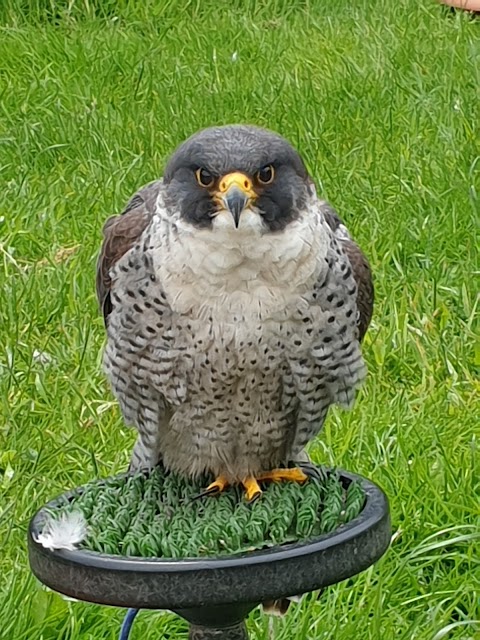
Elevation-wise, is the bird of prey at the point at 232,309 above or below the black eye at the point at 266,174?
below

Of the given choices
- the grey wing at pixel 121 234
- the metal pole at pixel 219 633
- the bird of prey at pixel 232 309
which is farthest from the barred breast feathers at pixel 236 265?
the metal pole at pixel 219 633

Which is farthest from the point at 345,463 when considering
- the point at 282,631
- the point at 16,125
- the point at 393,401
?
the point at 16,125

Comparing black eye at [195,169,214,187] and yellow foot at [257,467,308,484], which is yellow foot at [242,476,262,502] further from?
black eye at [195,169,214,187]

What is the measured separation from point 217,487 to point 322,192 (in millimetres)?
2345

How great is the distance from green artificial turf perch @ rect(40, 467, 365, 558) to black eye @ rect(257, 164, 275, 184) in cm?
51

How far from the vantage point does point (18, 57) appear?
612cm

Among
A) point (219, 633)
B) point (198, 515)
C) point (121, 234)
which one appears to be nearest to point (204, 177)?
point (121, 234)

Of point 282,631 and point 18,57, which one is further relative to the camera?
point 18,57

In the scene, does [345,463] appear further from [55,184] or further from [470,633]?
[55,184]

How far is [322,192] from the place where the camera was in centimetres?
438

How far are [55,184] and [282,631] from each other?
2603 millimetres

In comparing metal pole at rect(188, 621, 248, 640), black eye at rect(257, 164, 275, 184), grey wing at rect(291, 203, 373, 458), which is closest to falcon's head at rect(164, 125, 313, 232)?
black eye at rect(257, 164, 275, 184)

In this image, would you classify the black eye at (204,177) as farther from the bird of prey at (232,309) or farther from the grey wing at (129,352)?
the grey wing at (129,352)

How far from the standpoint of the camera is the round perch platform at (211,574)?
1.70 metres
